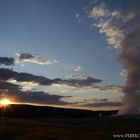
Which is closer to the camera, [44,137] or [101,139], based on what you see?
[101,139]

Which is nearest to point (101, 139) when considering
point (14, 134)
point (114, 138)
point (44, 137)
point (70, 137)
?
point (114, 138)

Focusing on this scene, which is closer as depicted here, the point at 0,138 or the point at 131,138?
the point at 131,138

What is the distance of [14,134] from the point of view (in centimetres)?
4288

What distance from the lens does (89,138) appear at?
37.7 metres

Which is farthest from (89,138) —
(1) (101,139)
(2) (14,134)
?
A: (2) (14,134)

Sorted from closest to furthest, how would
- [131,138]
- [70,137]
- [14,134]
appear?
[131,138]
[70,137]
[14,134]

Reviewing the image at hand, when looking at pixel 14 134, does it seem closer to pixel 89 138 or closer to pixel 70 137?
pixel 70 137

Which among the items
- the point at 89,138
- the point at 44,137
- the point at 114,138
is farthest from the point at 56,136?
the point at 114,138

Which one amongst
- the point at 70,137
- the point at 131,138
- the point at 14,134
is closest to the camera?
the point at 131,138

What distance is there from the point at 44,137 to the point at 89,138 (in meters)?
5.95

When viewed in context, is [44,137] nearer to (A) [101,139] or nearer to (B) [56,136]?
A: (B) [56,136]

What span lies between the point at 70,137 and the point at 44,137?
3390mm

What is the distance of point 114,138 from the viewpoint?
120 ft

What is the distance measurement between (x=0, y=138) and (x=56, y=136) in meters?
7.42
